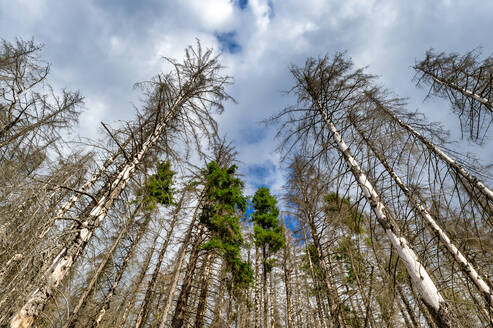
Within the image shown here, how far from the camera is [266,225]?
1133 cm

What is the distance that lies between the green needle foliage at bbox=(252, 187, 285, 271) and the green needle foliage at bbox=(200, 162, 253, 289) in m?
2.11

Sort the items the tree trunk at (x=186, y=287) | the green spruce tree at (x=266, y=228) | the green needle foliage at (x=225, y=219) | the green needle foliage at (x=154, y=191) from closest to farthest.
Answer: the green needle foliage at (x=154, y=191)
the tree trunk at (x=186, y=287)
the green needle foliage at (x=225, y=219)
the green spruce tree at (x=266, y=228)

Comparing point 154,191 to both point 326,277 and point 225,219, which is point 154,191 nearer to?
point 225,219

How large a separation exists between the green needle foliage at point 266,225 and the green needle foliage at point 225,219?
211cm

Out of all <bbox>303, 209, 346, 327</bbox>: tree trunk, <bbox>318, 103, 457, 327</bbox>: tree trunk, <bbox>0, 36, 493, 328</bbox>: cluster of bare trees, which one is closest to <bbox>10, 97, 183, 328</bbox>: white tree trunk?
<bbox>0, 36, 493, 328</bbox>: cluster of bare trees

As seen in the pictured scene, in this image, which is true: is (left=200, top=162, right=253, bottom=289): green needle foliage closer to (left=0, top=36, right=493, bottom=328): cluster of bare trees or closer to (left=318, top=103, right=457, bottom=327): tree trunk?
(left=0, top=36, right=493, bottom=328): cluster of bare trees

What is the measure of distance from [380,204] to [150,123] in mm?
5082

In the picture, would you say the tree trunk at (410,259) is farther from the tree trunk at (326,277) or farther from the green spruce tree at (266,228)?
the green spruce tree at (266,228)

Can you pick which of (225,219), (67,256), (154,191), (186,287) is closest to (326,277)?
(225,219)

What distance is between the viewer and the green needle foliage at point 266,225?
1038 cm

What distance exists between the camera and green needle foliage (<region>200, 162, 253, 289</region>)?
7247mm

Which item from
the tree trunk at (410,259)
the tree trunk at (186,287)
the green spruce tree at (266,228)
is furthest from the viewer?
the green spruce tree at (266,228)

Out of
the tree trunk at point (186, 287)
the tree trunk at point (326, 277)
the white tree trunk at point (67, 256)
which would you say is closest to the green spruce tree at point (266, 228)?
the tree trunk at point (326, 277)

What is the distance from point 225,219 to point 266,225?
15.2 ft
